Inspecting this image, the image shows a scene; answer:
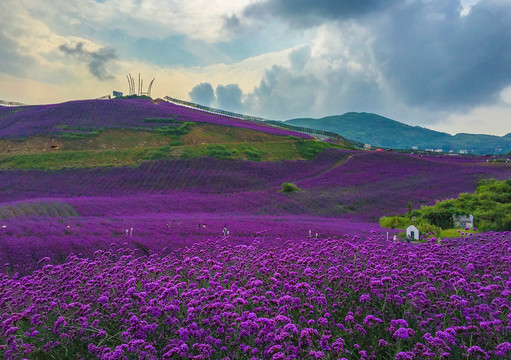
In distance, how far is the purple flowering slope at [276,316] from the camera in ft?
13.3

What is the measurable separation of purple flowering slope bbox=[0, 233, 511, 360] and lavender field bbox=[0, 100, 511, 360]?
30 millimetres

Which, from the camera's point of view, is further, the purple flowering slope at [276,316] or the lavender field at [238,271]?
the lavender field at [238,271]

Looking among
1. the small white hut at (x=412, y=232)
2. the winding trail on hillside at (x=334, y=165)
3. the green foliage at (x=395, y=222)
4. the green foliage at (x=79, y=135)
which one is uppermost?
the green foliage at (x=79, y=135)

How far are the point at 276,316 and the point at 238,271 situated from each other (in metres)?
2.36

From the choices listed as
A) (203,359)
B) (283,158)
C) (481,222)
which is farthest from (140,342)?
(283,158)

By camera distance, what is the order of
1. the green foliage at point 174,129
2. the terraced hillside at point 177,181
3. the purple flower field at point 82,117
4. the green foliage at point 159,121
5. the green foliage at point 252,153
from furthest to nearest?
1. the green foliage at point 159,121
2. the green foliage at point 174,129
3. the purple flower field at point 82,117
4. the green foliage at point 252,153
5. the terraced hillside at point 177,181

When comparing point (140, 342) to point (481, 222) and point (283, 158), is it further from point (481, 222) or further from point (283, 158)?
point (283, 158)

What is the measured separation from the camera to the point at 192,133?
49.8m

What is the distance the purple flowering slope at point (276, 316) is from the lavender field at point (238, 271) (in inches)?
1.2

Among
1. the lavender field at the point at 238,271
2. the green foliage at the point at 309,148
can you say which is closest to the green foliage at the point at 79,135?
the lavender field at the point at 238,271

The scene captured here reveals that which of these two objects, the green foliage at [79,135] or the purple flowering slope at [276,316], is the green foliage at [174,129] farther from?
the purple flowering slope at [276,316]

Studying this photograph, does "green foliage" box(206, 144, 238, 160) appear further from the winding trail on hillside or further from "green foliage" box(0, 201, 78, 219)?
"green foliage" box(0, 201, 78, 219)

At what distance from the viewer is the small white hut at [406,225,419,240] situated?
15148mm

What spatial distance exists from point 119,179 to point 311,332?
30.9 metres
